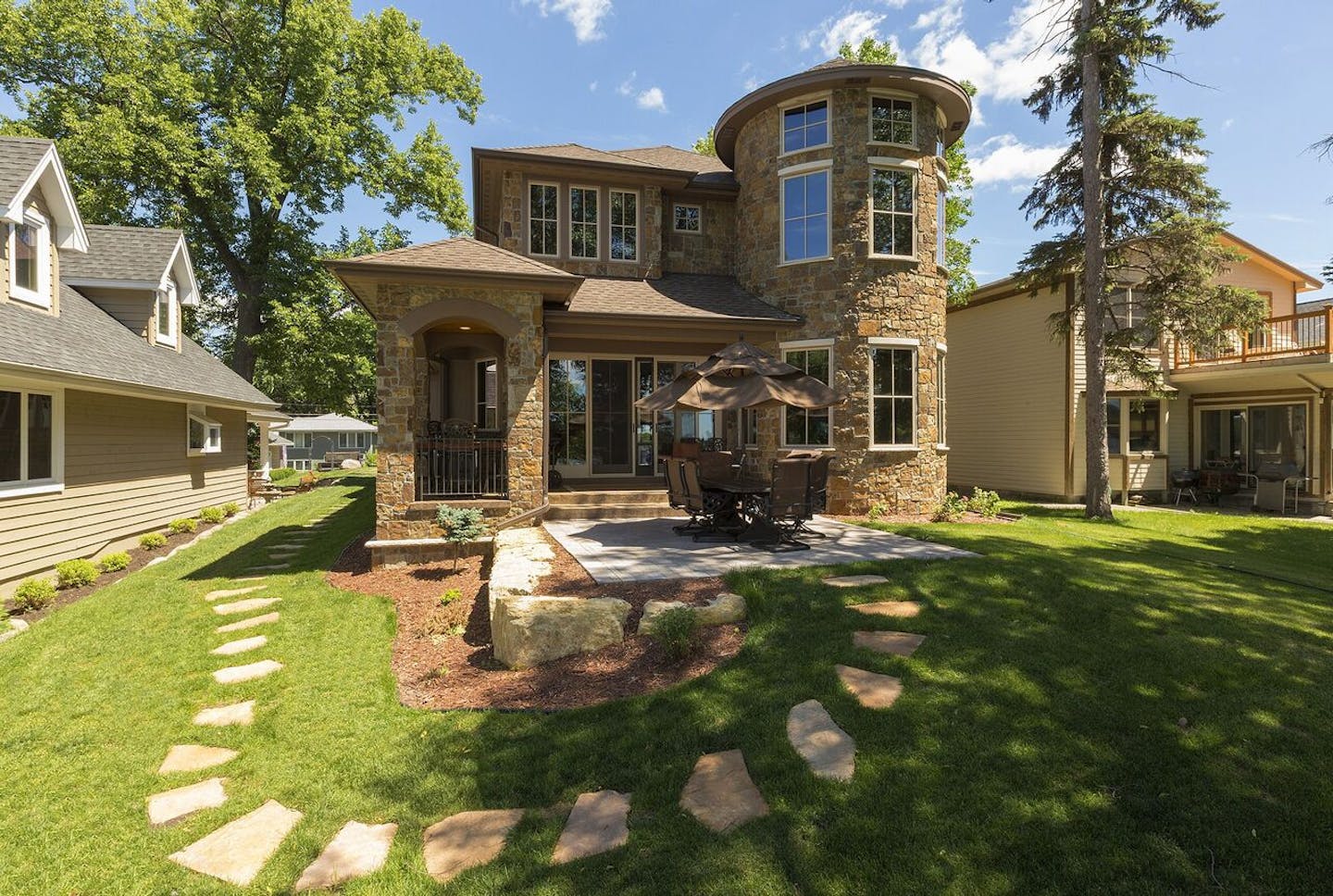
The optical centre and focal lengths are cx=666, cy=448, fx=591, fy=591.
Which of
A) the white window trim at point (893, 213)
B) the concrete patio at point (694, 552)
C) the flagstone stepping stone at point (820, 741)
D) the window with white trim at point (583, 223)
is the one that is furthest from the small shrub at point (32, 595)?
the white window trim at point (893, 213)

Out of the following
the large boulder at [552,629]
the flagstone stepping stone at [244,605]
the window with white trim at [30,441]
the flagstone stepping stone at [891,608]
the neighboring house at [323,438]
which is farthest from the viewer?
the neighboring house at [323,438]

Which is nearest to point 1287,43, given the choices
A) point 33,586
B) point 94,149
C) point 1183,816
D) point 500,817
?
point 1183,816

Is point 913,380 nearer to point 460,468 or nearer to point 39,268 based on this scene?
point 460,468

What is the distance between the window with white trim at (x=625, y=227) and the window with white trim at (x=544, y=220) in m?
1.27

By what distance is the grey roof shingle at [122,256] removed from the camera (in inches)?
486

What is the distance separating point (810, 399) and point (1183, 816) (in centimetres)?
571

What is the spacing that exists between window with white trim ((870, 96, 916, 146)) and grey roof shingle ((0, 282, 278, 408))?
13876 mm

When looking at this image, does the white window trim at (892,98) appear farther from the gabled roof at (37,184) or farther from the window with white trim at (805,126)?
the gabled roof at (37,184)

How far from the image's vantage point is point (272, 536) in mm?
12023

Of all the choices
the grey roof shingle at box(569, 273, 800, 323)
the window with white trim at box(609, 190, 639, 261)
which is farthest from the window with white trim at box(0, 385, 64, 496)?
the window with white trim at box(609, 190, 639, 261)

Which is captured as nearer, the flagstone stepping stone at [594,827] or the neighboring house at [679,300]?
the flagstone stepping stone at [594,827]

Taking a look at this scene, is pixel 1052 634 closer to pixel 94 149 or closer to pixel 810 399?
pixel 810 399

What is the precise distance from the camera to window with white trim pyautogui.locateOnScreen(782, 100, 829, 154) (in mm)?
11930

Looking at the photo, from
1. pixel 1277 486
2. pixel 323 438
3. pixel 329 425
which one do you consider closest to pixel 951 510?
pixel 1277 486
